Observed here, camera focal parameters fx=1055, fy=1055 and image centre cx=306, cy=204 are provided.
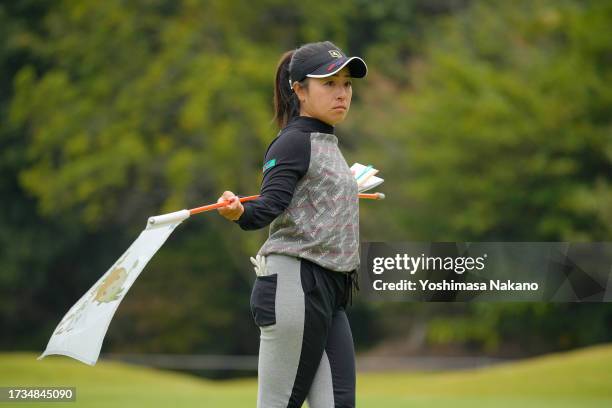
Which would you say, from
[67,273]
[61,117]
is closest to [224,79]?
[61,117]

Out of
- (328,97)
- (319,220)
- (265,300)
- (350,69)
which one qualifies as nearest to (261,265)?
(265,300)

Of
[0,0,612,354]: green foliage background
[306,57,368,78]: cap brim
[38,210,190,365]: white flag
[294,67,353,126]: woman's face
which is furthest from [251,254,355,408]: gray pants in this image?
[0,0,612,354]: green foliage background

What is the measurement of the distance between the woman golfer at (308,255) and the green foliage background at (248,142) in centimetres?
1570

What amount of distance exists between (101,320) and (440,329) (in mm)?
19378

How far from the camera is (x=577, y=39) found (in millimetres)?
20125

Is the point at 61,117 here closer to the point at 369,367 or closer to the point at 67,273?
the point at 67,273

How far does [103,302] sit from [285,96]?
1.00m

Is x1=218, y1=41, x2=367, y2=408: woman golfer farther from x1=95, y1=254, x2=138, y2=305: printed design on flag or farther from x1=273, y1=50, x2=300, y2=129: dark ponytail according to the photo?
x1=95, y1=254, x2=138, y2=305: printed design on flag

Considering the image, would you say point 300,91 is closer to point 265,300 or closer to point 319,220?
point 319,220

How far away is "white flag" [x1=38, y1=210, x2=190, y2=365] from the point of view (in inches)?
136

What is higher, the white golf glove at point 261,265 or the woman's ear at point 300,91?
the woman's ear at point 300,91

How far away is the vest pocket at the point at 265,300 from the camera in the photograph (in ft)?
11.5

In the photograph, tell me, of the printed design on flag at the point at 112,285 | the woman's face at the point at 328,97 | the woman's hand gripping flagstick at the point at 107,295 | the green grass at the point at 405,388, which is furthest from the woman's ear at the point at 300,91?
the green grass at the point at 405,388

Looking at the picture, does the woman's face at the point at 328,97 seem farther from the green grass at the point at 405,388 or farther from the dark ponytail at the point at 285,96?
the green grass at the point at 405,388
